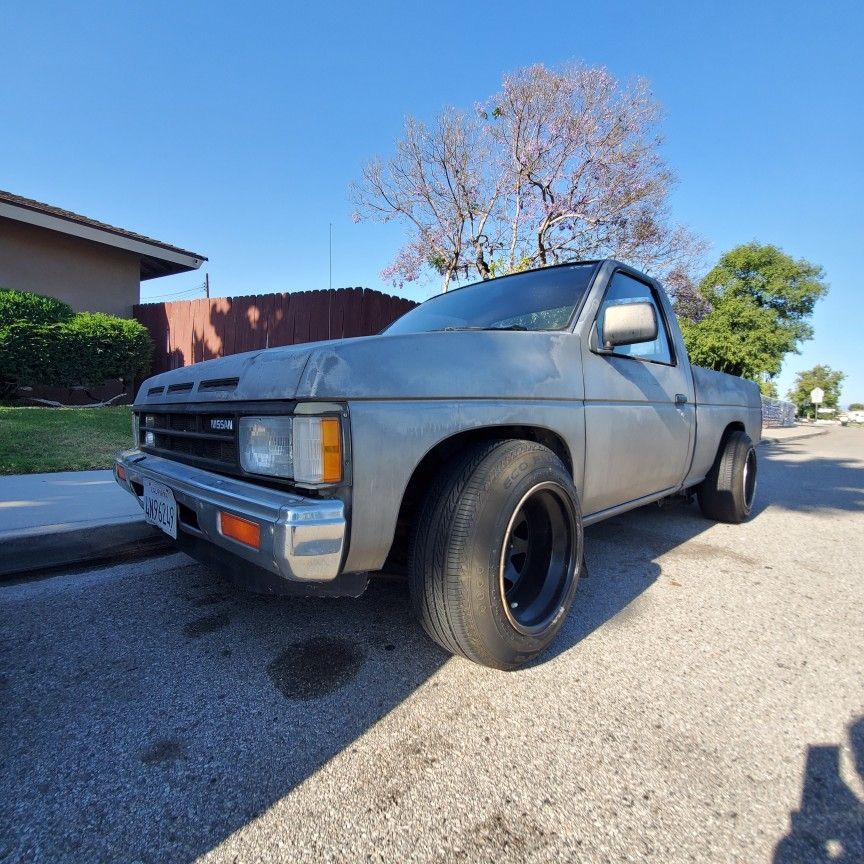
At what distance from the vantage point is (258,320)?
1052 centimetres

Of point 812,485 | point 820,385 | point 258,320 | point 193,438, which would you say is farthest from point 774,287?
point 820,385

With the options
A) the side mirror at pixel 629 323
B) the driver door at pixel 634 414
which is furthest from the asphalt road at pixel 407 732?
the side mirror at pixel 629 323

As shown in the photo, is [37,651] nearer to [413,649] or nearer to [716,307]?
[413,649]

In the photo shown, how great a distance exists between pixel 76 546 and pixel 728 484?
4.90 meters

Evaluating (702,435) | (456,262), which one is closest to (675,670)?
(702,435)

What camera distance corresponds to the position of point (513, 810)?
4.23 feet

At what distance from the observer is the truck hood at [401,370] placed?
1.56 metres

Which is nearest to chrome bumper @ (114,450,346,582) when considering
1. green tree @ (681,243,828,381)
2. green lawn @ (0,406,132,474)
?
green lawn @ (0,406,132,474)

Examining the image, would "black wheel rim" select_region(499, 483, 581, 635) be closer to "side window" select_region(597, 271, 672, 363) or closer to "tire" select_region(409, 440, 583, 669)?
"tire" select_region(409, 440, 583, 669)

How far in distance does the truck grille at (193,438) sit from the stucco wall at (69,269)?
12184 millimetres

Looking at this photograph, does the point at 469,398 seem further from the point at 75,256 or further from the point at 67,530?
the point at 75,256

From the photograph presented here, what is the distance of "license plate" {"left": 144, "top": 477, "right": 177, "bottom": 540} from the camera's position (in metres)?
1.94

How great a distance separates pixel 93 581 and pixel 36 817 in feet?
5.79

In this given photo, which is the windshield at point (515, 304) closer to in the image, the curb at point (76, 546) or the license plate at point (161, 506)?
the license plate at point (161, 506)
